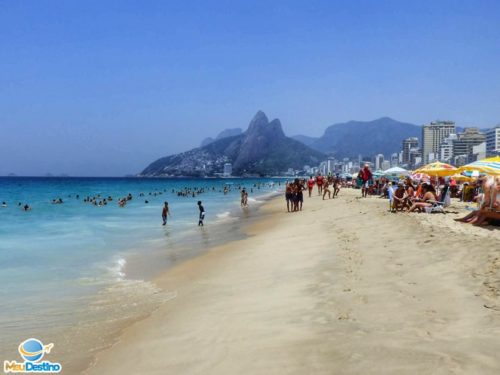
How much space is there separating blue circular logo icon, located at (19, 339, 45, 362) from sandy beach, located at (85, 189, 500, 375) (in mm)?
1002

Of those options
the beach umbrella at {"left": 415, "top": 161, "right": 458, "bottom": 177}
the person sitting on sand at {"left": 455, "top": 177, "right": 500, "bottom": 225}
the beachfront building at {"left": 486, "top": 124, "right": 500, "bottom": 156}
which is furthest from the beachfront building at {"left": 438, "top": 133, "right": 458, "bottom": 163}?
the person sitting on sand at {"left": 455, "top": 177, "right": 500, "bottom": 225}

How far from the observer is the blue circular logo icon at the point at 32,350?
5.31m

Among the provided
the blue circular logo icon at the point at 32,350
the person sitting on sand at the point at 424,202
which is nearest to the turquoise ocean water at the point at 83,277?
the blue circular logo icon at the point at 32,350

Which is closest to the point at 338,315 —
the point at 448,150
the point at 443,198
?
the point at 443,198

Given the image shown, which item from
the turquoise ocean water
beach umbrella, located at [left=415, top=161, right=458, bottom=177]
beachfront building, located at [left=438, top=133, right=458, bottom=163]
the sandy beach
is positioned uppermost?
beachfront building, located at [left=438, top=133, right=458, bottom=163]

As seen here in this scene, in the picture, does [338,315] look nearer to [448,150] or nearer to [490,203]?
[490,203]

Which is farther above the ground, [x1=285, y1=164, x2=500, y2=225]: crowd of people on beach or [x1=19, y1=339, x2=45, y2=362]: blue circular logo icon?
[x1=285, y1=164, x2=500, y2=225]: crowd of people on beach

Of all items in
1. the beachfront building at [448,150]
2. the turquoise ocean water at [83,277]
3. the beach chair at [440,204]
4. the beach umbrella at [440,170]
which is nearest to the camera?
the turquoise ocean water at [83,277]

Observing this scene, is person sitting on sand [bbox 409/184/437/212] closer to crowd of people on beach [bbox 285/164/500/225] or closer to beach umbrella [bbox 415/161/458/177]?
crowd of people on beach [bbox 285/164/500/225]

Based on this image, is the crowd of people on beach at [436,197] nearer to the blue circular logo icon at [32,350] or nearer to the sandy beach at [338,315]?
the sandy beach at [338,315]

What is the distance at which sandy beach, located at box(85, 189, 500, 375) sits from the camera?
3723 mm

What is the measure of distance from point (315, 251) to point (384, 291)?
376cm

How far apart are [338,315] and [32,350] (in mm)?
4143

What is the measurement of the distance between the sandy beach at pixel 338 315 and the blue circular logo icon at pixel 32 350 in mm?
1002
